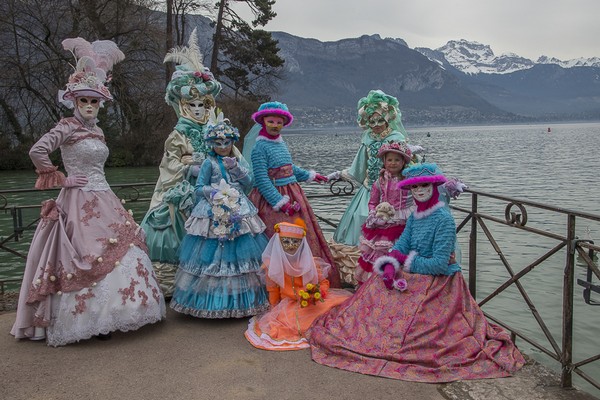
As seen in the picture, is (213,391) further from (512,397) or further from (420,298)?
(512,397)

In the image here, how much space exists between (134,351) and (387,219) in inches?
83.7

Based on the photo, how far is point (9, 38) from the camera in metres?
21.3

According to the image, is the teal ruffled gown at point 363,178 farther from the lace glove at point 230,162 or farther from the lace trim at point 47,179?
the lace trim at point 47,179

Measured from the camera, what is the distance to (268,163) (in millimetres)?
4551

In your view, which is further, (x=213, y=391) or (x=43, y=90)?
(x=43, y=90)

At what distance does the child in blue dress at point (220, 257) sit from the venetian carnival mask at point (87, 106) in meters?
0.91

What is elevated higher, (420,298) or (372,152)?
(372,152)

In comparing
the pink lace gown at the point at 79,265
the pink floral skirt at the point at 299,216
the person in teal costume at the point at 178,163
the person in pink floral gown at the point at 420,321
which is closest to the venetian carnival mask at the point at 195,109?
the person in teal costume at the point at 178,163

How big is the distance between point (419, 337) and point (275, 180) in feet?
Answer: 6.25

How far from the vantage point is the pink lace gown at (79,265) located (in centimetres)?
364

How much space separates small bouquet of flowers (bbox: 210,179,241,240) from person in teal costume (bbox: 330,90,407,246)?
49.2 inches

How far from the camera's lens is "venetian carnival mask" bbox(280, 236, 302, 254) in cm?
413

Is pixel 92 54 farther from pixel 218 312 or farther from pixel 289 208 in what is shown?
pixel 218 312

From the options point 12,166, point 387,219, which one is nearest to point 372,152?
point 387,219
